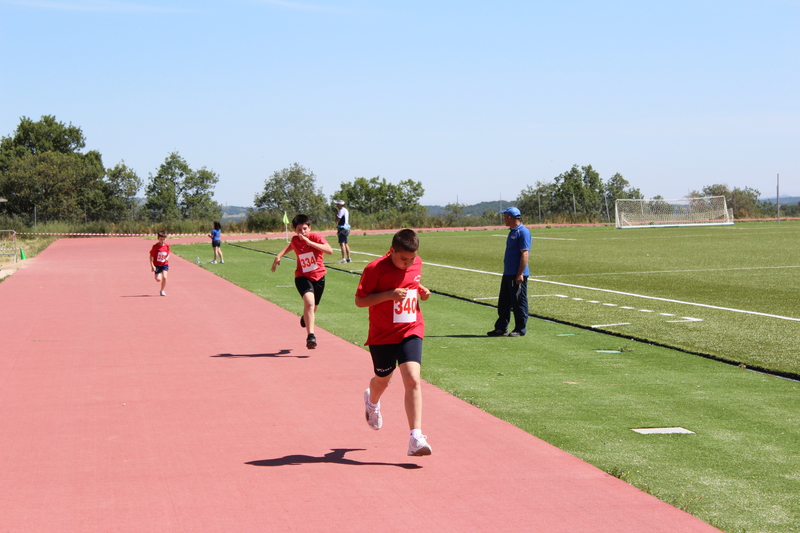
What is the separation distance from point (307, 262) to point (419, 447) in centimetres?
585

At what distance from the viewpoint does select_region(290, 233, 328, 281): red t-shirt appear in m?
11.1

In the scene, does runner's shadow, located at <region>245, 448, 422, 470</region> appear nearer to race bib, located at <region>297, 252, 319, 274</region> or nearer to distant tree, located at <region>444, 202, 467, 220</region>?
race bib, located at <region>297, 252, 319, 274</region>

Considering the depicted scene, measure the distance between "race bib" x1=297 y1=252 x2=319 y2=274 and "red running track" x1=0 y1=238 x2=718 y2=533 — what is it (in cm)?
108

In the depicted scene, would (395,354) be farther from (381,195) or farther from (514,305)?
(381,195)

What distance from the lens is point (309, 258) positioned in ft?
36.8

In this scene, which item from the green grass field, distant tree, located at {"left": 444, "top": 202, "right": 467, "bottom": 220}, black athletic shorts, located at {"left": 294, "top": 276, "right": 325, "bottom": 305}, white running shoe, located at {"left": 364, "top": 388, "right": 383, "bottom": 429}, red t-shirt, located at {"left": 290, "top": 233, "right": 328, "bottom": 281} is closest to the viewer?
the green grass field

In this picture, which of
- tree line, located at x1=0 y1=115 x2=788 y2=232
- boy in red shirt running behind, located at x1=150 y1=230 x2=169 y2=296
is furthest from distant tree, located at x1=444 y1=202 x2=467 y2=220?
boy in red shirt running behind, located at x1=150 y1=230 x2=169 y2=296

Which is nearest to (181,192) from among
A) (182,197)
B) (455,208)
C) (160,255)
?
(182,197)

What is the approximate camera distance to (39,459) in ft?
19.9

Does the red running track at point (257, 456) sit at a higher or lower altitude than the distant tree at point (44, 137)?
lower

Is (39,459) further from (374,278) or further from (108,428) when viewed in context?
(374,278)

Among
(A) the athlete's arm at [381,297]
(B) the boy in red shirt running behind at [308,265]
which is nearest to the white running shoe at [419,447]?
(A) the athlete's arm at [381,297]

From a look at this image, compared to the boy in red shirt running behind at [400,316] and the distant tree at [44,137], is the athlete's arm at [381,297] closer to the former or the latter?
the boy in red shirt running behind at [400,316]

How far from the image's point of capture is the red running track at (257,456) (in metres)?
4.81
